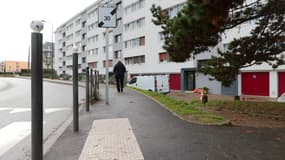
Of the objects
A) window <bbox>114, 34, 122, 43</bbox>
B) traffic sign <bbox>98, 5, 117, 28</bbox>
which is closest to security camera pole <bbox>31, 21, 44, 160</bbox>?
traffic sign <bbox>98, 5, 117, 28</bbox>

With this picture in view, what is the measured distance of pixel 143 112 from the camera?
9148 mm

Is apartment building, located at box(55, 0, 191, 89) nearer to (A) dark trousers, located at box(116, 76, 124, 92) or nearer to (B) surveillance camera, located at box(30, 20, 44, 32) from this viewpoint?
(A) dark trousers, located at box(116, 76, 124, 92)

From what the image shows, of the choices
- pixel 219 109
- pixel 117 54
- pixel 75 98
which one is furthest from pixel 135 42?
pixel 75 98

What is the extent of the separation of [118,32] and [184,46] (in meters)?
48.5

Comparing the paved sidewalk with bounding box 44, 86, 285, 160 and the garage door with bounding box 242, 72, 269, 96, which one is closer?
the paved sidewalk with bounding box 44, 86, 285, 160

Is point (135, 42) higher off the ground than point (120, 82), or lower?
higher

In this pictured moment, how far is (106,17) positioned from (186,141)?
20.8 feet

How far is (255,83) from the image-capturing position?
3170 centimetres

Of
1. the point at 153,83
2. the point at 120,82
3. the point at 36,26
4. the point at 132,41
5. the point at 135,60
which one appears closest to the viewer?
the point at 36,26

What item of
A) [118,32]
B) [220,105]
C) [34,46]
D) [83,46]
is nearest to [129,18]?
[118,32]

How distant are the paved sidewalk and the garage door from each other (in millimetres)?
25244

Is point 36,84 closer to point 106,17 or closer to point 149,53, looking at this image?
point 106,17

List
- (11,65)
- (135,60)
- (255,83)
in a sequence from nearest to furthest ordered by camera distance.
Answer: (255,83), (135,60), (11,65)

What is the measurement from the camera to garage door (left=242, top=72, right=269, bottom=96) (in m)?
30.6
